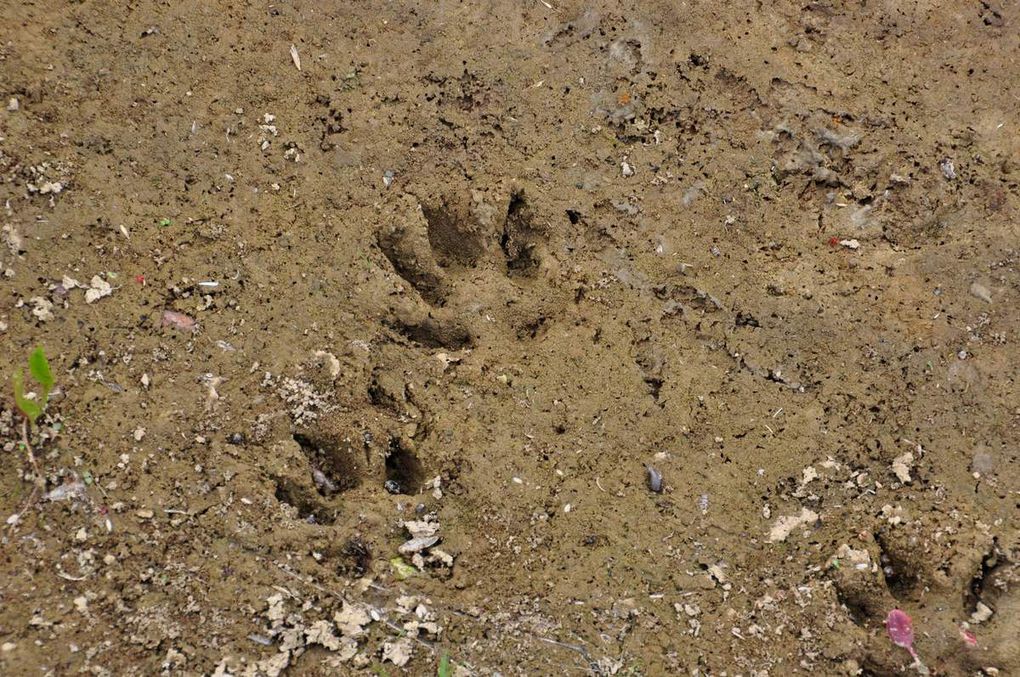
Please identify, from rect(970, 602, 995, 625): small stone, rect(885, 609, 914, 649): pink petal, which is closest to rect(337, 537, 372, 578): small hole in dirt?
rect(885, 609, 914, 649): pink petal

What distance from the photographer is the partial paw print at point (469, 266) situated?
330cm

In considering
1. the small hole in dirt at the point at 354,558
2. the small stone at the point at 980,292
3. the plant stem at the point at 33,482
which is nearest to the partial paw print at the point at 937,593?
the small stone at the point at 980,292

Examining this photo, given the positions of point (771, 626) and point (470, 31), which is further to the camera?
point (470, 31)

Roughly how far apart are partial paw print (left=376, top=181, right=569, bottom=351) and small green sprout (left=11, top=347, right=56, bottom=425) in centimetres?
123

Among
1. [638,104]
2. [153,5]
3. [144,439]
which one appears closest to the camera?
[144,439]

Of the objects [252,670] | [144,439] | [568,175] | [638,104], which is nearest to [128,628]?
[252,670]

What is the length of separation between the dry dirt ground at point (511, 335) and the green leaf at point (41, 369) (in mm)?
93

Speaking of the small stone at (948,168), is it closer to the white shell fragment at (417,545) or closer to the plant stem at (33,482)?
the white shell fragment at (417,545)

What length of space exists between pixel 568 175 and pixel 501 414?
1163 mm

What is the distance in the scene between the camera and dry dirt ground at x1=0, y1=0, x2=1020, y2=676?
274 centimetres

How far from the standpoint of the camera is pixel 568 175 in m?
3.57

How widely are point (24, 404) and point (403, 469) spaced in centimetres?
133

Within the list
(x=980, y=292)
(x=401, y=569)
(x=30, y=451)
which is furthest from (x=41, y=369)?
(x=980, y=292)

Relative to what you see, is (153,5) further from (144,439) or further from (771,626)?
(771,626)
